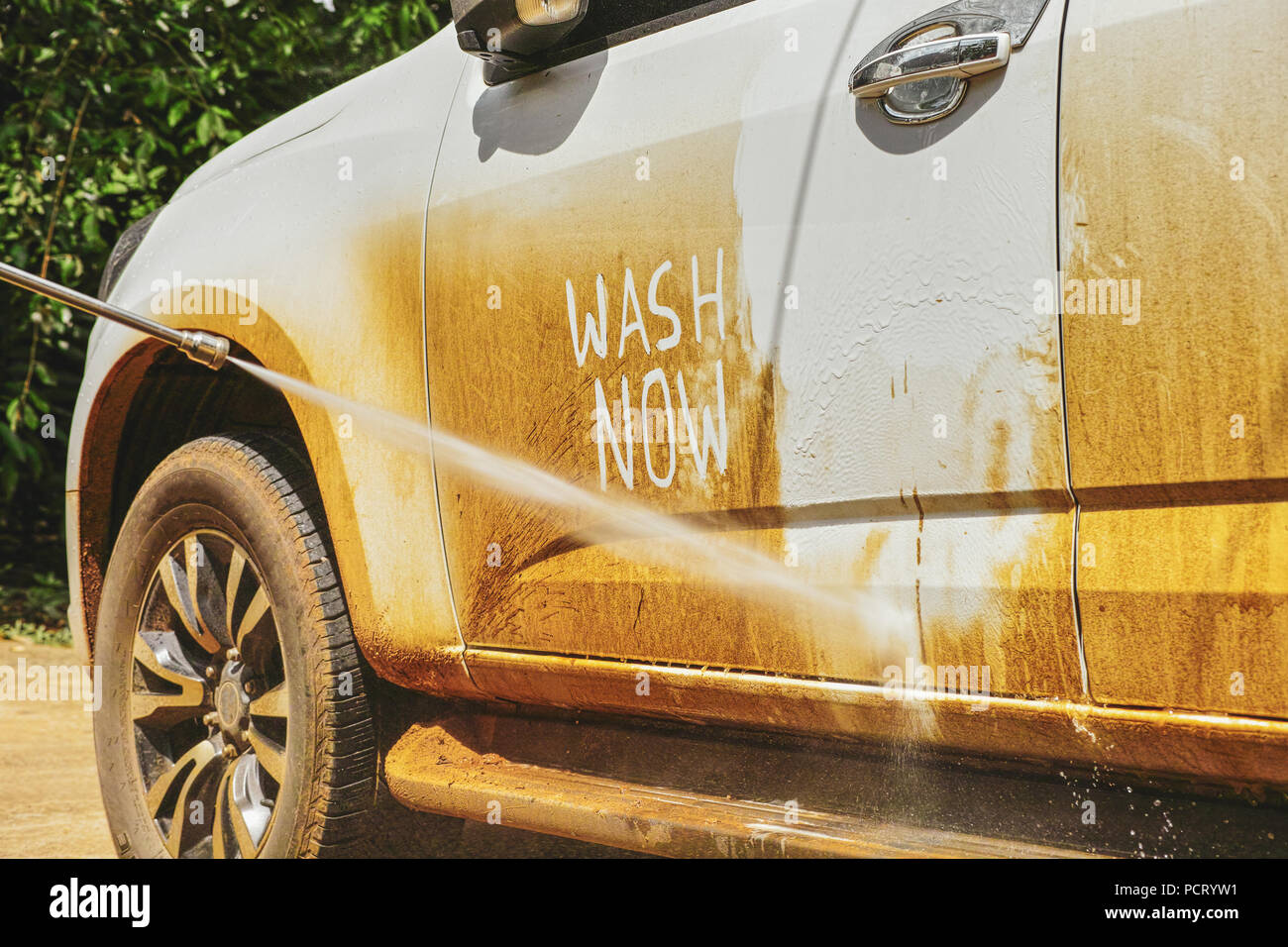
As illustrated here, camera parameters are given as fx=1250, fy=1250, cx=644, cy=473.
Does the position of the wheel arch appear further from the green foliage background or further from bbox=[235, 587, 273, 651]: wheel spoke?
the green foliage background

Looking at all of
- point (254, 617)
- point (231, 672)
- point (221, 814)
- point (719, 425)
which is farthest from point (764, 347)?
point (221, 814)

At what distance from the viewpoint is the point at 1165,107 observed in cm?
130

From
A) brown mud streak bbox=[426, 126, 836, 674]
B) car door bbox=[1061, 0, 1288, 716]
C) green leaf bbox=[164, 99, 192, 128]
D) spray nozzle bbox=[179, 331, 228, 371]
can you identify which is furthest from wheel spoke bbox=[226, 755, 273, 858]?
green leaf bbox=[164, 99, 192, 128]

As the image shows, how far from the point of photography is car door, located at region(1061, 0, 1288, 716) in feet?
4.07

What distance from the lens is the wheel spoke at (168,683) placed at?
92.7 inches

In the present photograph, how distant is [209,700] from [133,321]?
71 centimetres

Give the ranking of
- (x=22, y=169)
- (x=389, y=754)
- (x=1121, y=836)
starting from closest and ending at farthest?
(x=1121, y=836), (x=389, y=754), (x=22, y=169)

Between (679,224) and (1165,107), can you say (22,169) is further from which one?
(1165,107)

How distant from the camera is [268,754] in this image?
86.9 inches

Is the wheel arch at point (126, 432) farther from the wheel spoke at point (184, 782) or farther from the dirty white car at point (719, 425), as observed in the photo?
the wheel spoke at point (184, 782)

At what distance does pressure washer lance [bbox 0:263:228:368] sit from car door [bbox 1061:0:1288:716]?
157 centimetres

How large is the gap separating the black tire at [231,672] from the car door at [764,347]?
328 millimetres
